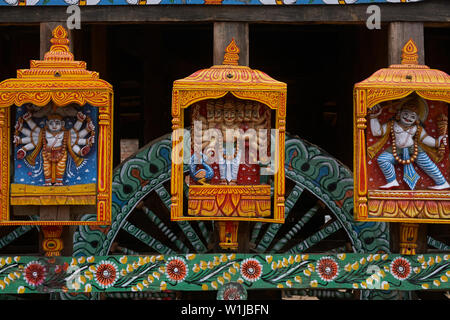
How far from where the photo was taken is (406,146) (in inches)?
262

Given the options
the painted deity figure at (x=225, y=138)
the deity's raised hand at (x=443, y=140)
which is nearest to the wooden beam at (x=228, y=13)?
the painted deity figure at (x=225, y=138)

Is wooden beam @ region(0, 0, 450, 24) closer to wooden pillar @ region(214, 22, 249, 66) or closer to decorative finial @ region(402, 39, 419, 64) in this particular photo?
wooden pillar @ region(214, 22, 249, 66)

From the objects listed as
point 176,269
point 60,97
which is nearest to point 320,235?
point 176,269

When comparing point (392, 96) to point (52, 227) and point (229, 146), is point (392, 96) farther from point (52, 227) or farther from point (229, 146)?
point (52, 227)

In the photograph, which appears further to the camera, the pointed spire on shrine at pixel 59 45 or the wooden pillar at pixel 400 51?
the wooden pillar at pixel 400 51

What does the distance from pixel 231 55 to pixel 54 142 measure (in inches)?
67.6

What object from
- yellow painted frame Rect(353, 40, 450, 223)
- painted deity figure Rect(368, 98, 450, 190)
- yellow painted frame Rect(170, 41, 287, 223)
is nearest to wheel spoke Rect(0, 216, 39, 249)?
yellow painted frame Rect(170, 41, 287, 223)

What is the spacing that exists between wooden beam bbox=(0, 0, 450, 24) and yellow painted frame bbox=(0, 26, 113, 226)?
1.09 ft

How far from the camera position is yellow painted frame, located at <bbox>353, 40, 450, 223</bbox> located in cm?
643

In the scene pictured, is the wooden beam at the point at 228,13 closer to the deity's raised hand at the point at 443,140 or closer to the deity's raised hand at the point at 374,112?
the deity's raised hand at the point at 374,112

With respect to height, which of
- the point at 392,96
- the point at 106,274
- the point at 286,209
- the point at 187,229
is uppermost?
the point at 392,96

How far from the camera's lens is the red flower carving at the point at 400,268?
267 inches

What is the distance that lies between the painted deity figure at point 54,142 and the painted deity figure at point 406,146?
98.4 inches

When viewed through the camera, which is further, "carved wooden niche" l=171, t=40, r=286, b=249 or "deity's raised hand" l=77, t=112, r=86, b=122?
"deity's raised hand" l=77, t=112, r=86, b=122
